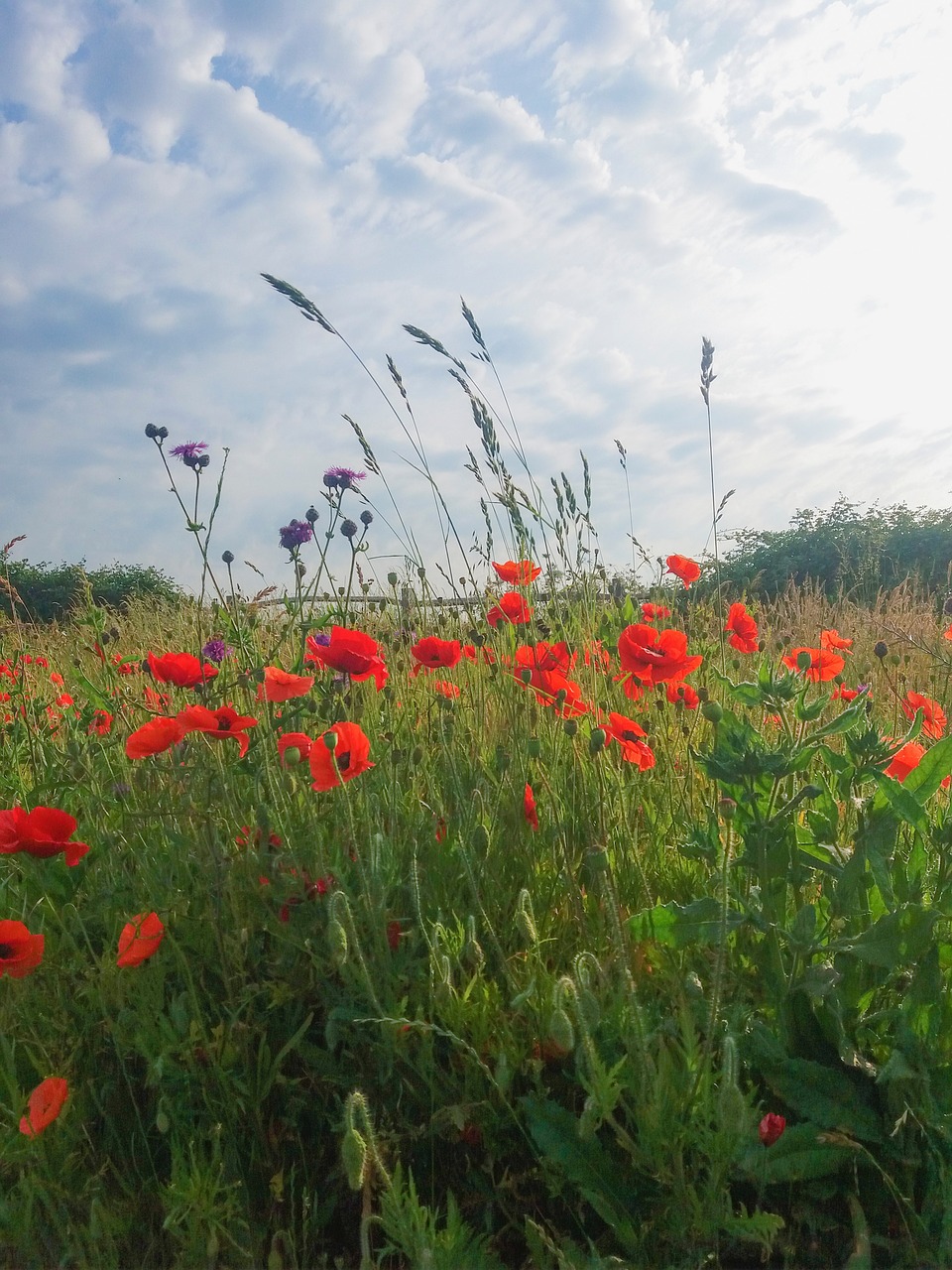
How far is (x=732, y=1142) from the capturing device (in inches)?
43.1

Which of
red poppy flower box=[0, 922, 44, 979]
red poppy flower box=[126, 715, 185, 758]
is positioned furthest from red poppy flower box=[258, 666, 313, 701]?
red poppy flower box=[0, 922, 44, 979]

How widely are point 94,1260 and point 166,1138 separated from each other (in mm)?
225

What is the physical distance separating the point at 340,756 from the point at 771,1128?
2.77 feet

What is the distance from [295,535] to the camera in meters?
2.23

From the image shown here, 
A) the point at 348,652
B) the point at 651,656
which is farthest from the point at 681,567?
the point at 348,652

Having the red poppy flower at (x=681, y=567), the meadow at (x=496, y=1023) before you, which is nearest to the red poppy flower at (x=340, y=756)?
the meadow at (x=496, y=1023)

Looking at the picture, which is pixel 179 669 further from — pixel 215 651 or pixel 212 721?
pixel 215 651

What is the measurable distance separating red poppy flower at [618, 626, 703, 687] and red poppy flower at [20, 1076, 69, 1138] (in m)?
1.21

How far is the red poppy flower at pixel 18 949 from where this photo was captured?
1.46m

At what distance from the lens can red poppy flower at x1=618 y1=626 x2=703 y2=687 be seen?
6.26ft

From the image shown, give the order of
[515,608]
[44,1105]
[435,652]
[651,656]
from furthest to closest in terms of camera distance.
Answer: [515,608], [435,652], [651,656], [44,1105]

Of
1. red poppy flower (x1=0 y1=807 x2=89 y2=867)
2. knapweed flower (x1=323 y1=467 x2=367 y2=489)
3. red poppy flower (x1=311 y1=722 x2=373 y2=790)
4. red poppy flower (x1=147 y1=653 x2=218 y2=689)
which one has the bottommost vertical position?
red poppy flower (x1=0 y1=807 x2=89 y2=867)

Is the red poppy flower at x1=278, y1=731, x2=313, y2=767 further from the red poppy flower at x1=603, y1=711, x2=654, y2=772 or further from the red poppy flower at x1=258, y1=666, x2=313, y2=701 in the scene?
the red poppy flower at x1=603, y1=711, x2=654, y2=772

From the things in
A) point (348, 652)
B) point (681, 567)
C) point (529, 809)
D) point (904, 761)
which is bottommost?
point (529, 809)
